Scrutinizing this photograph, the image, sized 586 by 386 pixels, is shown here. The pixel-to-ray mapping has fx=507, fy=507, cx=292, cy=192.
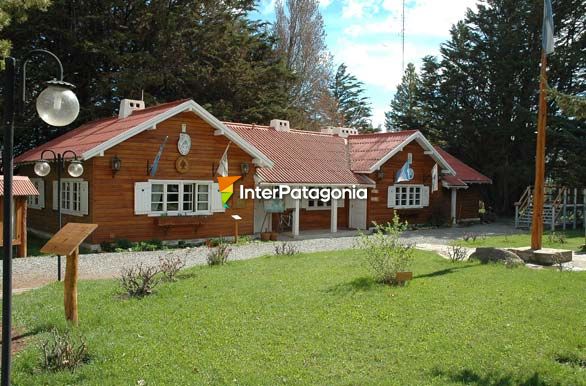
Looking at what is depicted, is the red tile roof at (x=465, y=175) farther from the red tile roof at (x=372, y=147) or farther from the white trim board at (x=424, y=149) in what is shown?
the red tile roof at (x=372, y=147)

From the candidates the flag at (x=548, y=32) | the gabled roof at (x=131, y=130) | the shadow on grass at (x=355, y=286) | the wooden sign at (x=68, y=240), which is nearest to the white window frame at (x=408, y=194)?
the gabled roof at (x=131, y=130)

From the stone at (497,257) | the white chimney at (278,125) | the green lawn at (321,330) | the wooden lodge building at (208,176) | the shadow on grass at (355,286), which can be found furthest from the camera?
the white chimney at (278,125)

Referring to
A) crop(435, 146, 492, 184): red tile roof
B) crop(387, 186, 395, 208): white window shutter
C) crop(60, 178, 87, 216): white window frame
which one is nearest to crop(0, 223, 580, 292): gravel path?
crop(387, 186, 395, 208): white window shutter

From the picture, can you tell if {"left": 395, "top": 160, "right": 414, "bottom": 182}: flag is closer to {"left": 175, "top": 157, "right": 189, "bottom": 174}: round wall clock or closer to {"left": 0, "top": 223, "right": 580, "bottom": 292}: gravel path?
{"left": 0, "top": 223, "right": 580, "bottom": 292}: gravel path

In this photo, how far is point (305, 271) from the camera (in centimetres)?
1142

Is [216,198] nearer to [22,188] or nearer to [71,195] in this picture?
[71,195]

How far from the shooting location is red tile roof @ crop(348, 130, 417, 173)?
23938 mm

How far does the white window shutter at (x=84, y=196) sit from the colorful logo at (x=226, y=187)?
14.8ft

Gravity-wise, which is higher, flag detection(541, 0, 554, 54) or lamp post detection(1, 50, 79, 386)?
flag detection(541, 0, 554, 54)

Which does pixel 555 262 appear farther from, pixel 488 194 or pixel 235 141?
pixel 488 194

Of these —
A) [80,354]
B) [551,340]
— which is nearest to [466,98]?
[551,340]

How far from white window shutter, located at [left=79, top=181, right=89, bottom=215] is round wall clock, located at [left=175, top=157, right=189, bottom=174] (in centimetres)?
296

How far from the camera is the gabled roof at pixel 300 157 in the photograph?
2108 cm

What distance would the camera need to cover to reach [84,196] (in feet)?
53.7
